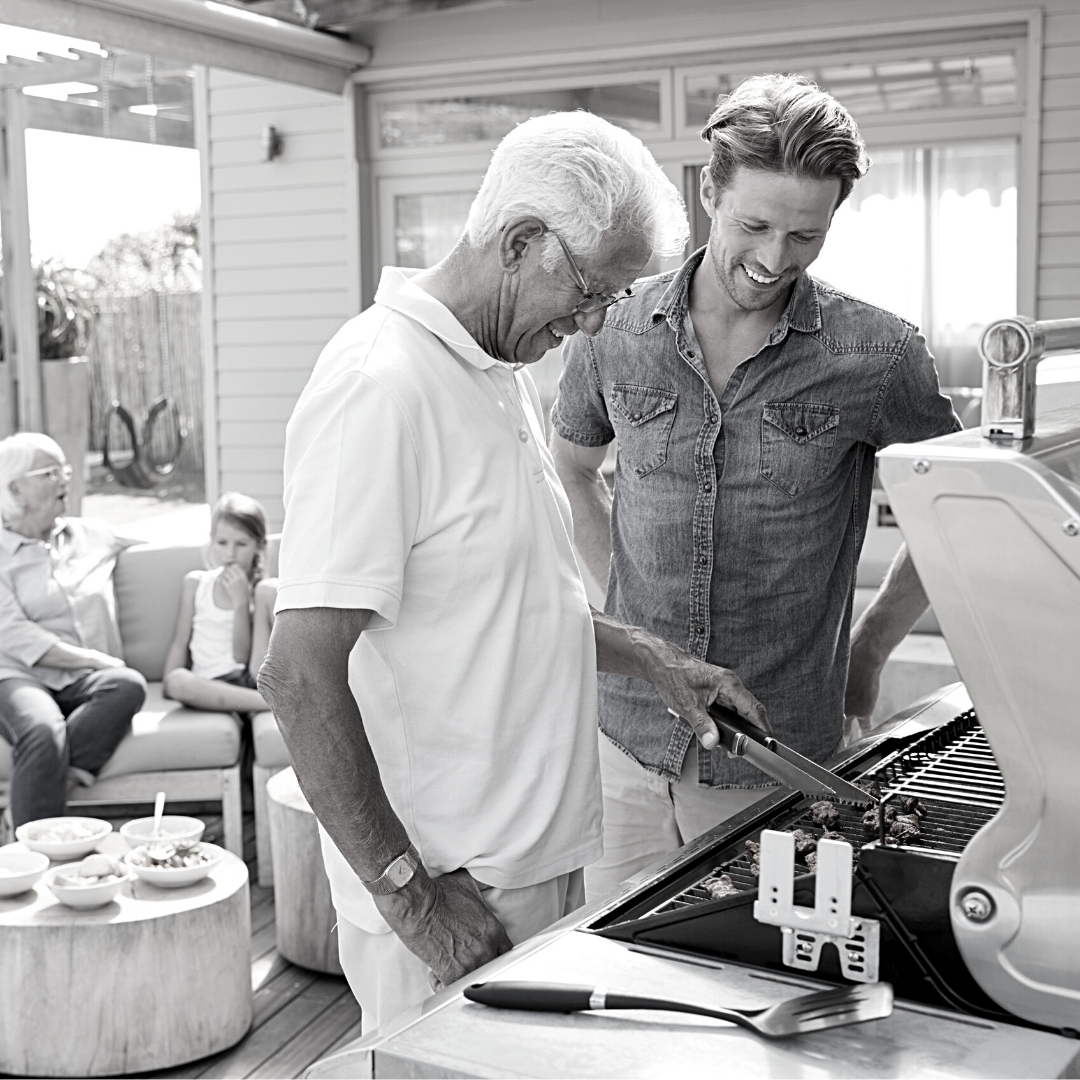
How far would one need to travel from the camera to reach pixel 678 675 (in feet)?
5.49

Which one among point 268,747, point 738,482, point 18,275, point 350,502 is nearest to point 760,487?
point 738,482

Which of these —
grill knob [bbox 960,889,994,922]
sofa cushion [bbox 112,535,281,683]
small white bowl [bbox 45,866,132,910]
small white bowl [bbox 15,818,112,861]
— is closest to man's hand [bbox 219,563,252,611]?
sofa cushion [bbox 112,535,281,683]

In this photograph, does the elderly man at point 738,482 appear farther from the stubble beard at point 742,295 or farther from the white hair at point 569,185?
the white hair at point 569,185

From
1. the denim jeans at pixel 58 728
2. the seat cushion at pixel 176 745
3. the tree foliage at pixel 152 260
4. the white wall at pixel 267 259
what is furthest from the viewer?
the tree foliage at pixel 152 260

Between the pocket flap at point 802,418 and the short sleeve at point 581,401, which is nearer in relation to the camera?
the pocket flap at point 802,418

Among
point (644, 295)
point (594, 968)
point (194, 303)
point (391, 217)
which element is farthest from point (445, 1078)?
point (194, 303)

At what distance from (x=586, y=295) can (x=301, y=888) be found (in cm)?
253

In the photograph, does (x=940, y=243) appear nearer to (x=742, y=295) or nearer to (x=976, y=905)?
(x=742, y=295)

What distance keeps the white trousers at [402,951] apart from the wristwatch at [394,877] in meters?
0.13

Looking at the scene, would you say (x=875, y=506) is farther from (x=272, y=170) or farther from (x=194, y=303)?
(x=194, y=303)

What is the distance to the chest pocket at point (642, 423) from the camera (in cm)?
196

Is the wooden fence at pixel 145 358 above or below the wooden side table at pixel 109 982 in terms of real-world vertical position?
above

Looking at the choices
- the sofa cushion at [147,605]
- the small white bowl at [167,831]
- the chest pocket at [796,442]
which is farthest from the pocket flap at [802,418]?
the sofa cushion at [147,605]

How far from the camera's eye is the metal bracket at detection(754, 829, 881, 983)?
1.08m
